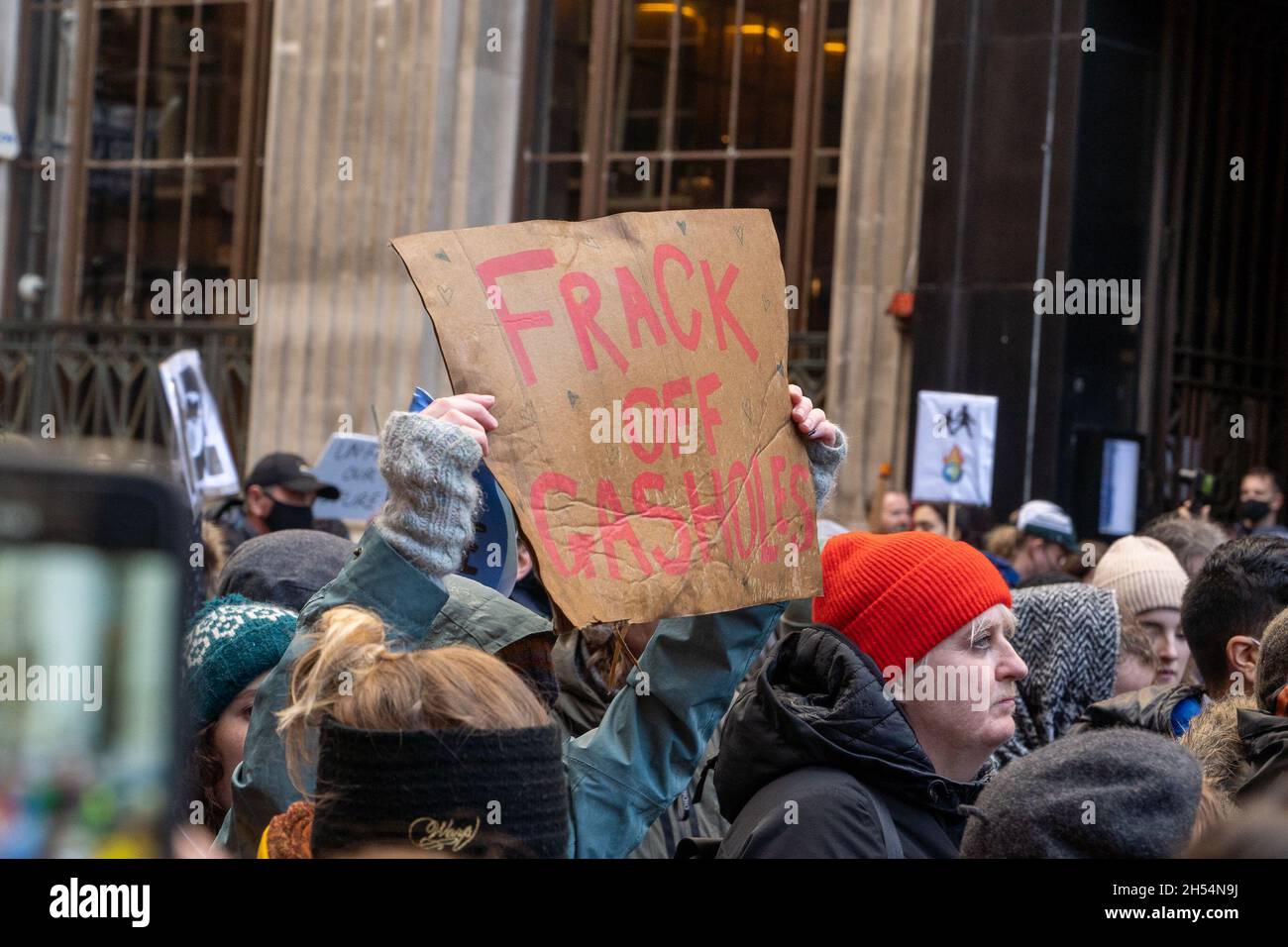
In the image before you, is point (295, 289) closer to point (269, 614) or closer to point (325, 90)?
point (325, 90)

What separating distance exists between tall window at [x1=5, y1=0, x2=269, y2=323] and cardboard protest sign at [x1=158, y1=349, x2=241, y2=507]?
5591 millimetres

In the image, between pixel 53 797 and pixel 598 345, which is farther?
pixel 598 345

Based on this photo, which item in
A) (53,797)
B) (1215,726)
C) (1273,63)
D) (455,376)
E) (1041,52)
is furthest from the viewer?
(1273,63)

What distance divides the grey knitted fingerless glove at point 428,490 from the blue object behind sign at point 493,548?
0.59 metres

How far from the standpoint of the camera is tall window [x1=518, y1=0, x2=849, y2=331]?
11.6 meters

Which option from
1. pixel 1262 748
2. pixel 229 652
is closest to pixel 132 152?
pixel 229 652

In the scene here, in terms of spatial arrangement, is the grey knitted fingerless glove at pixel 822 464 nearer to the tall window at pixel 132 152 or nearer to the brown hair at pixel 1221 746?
the brown hair at pixel 1221 746

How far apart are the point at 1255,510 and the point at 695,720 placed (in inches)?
300

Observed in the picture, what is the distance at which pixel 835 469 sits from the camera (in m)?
2.81

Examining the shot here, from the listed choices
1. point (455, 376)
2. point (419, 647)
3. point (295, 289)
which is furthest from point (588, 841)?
point (295, 289)

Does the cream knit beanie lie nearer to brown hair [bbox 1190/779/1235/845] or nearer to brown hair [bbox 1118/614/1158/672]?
brown hair [bbox 1118/614/1158/672]

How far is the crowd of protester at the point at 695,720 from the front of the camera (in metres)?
2.05

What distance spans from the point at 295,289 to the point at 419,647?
33.6 ft
